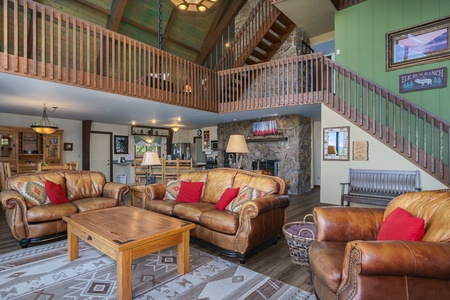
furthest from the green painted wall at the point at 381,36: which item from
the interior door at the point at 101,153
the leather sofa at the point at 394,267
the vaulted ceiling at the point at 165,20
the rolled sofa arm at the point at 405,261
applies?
the interior door at the point at 101,153

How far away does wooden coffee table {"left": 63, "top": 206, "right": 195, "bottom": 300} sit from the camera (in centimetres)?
198

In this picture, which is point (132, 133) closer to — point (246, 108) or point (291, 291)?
point (246, 108)

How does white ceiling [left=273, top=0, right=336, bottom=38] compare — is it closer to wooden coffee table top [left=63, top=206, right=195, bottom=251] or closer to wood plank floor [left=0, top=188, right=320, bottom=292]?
wood plank floor [left=0, top=188, right=320, bottom=292]

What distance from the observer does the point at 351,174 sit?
4.95 metres

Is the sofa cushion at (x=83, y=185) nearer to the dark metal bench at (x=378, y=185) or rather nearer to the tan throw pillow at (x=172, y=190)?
the tan throw pillow at (x=172, y=190)

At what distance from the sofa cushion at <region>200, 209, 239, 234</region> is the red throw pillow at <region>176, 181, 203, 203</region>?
70 cm

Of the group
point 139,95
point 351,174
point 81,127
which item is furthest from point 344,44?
point 81,127

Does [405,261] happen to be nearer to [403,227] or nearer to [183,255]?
[403,227]

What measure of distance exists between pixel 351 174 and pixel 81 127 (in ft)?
28.6

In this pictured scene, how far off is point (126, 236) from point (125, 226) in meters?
0.33

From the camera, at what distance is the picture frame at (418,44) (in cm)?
455

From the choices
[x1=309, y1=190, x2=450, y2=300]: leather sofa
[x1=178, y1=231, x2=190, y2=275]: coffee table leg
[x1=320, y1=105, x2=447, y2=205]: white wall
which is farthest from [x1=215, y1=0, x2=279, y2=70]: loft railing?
[x1=309, y1=190, x2=450, y2=300]: leather sofa

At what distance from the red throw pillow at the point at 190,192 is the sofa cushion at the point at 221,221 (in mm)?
702

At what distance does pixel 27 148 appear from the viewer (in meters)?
7.09
